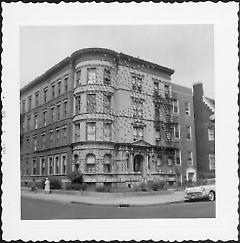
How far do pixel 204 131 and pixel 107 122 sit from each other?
4.04 feet

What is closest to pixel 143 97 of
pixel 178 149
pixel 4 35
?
pixel 178 149

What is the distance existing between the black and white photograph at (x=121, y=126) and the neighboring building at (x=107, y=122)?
0.04 feet

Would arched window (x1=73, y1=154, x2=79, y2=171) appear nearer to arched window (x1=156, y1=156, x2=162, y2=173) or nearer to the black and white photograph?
the black and white photograph

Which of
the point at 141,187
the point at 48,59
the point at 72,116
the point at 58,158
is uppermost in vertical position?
the point at 48,59

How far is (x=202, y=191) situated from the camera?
→ 561 centimetres

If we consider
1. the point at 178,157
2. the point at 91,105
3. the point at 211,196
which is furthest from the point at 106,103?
the point at 211,196

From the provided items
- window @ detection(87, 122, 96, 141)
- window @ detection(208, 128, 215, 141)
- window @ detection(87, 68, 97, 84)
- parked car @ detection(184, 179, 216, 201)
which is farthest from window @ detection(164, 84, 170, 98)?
parked car @ detection(184, 179, 216, 201)

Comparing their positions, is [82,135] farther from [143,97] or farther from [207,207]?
[207,207]

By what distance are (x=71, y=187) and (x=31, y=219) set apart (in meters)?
0.61

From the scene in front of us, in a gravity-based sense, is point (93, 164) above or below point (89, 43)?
below

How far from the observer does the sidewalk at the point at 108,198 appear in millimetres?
5453

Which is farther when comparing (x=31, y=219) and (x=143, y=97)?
(x=143, y=97)

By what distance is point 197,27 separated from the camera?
218 inches

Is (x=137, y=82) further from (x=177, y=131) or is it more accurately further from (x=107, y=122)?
(x=177, y=131)
